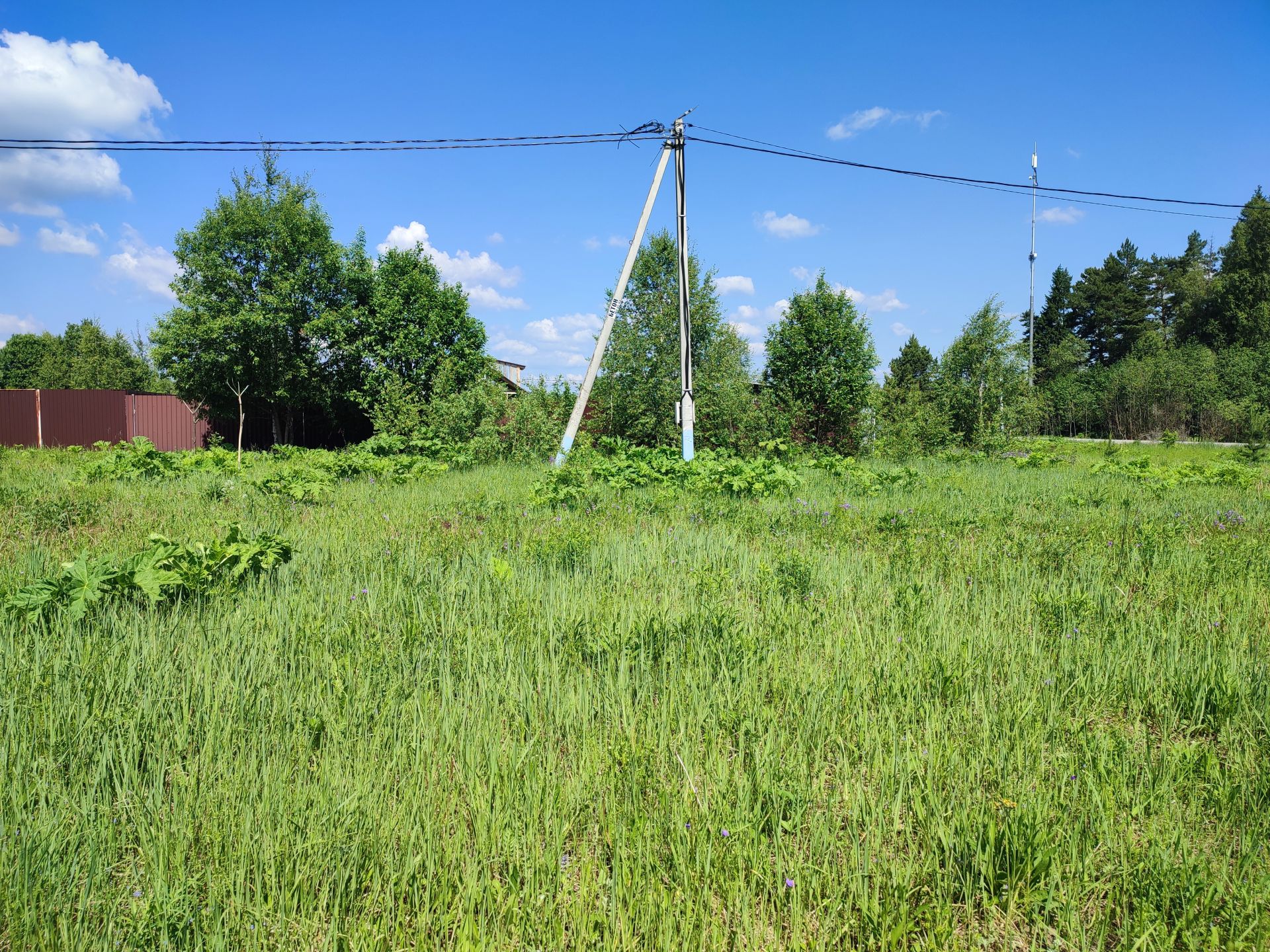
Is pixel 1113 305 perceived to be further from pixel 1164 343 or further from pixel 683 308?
pixel 683 308

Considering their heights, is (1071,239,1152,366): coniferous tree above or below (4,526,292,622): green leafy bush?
above

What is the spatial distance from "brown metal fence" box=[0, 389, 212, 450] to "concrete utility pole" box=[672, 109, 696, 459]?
978 inches

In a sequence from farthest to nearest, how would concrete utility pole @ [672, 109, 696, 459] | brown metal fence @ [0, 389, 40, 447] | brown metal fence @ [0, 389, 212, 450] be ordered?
brown metal fence @ [0, 389, 212, 450] → brown metal fence @ [0, 389, 40, 447] → concrete utility pole @ [672, 109, 696, 459]

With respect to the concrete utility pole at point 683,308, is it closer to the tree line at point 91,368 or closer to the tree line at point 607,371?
the tree line at point 607,371

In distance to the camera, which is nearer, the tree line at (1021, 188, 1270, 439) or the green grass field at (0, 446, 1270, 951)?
the green grass field at (0, 446, 1270, 951)

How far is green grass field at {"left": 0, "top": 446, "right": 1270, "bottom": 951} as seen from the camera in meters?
1.80

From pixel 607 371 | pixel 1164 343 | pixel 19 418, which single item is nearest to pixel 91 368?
pixel 19 418

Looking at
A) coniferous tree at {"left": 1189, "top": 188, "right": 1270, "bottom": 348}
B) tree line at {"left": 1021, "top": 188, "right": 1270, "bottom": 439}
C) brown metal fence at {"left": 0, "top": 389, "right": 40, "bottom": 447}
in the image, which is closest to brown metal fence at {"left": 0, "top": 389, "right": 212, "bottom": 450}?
brown metal fence at {"left": 0, "top": 389, "right": 40, "bottom": 447}

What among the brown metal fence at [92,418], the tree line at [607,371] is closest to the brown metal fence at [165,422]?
the brown metal fence at [92,418]

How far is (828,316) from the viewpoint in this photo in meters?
18.8

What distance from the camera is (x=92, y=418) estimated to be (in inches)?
1034

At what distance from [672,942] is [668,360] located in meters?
15.5

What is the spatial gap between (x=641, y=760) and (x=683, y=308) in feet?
36.4

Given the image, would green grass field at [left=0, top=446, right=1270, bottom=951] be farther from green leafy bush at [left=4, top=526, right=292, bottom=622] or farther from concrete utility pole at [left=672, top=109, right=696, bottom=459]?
concrete utility pole at [left=672, top=109, right=696, bottom=459]
